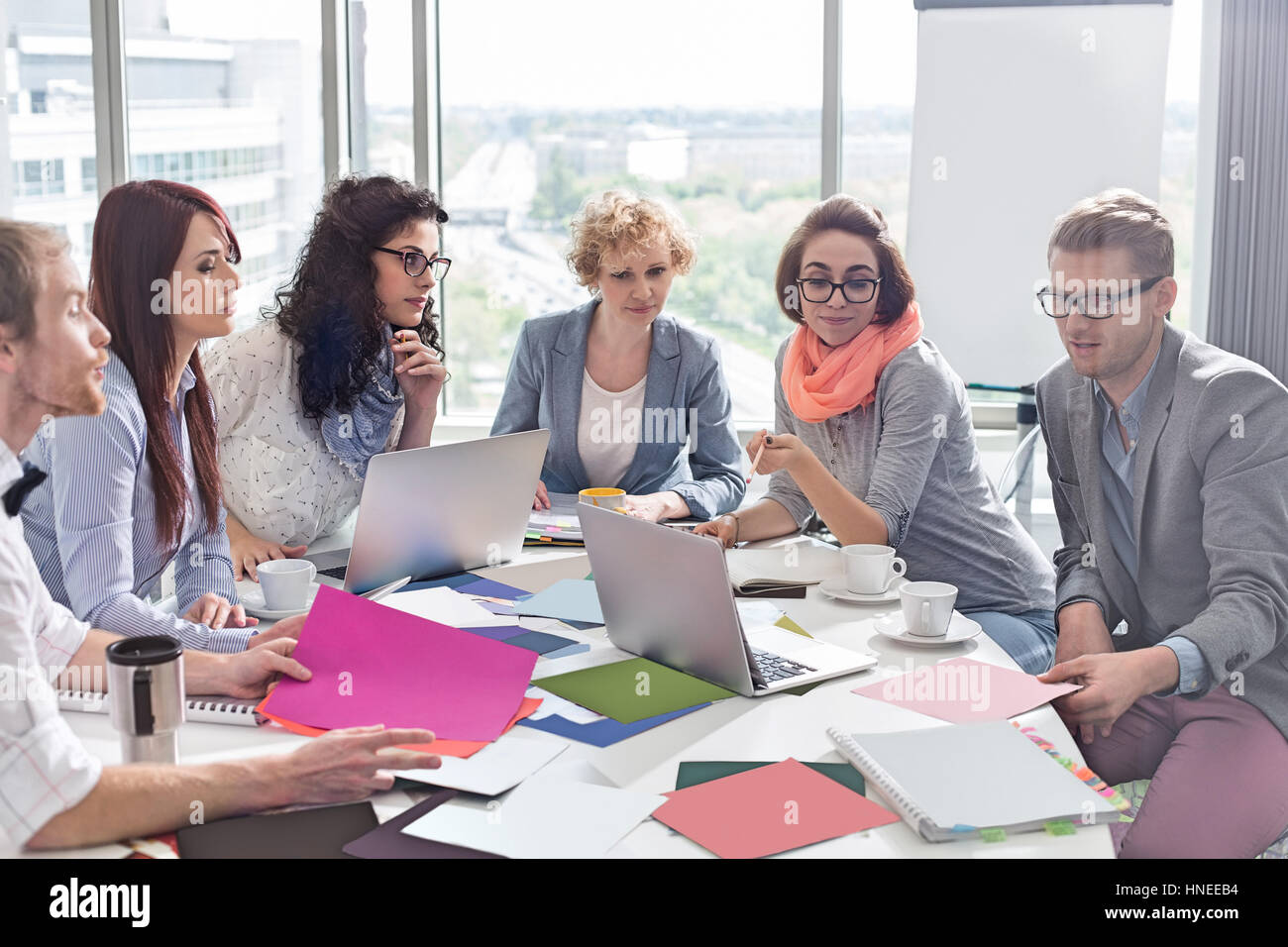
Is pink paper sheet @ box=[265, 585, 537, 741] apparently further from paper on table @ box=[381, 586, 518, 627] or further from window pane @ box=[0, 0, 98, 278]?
window pane @ box=[0, 0, 98, 278]

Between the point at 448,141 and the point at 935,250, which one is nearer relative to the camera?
the point at 935,250

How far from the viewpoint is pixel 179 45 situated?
420cm

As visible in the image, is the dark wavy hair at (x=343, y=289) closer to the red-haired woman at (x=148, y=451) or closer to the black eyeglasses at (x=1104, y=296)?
the red-haired woman at (x=148, y=451)

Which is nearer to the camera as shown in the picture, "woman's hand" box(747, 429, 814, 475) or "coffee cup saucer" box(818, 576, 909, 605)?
"coffee cup saucer" box(818, 576, 909, 605)

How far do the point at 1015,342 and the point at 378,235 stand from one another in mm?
2097

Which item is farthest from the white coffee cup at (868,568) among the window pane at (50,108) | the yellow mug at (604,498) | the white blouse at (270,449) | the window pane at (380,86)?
the window pane at (50,108)

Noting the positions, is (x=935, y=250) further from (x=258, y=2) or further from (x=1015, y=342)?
(x=258, y=2)

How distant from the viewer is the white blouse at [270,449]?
2.29 m

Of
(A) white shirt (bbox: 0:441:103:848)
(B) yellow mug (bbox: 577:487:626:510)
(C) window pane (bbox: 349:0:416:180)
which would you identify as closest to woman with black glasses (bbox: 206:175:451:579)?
(B) yellow mug (bbox: 577:487:626:510)

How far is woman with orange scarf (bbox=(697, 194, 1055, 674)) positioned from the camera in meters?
2.21

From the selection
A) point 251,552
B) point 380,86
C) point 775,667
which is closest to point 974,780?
point 775,667

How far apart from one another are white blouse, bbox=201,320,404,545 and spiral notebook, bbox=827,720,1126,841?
4.41ft

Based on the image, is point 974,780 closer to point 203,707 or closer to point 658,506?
point 203,707
